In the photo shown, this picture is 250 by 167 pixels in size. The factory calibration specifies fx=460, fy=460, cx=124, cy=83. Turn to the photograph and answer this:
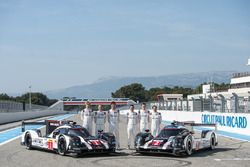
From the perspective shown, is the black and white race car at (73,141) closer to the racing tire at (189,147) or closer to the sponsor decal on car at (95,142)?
the sponsor decal on car at (95,142)

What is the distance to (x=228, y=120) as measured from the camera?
84.1 ft

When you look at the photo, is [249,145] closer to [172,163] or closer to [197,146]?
[197,146]

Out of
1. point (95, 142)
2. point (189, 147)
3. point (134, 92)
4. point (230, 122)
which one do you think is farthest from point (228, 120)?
point (134, 92)

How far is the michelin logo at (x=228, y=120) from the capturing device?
76.8 feet

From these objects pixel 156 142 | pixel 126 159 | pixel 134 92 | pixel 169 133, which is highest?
pixel 134 92

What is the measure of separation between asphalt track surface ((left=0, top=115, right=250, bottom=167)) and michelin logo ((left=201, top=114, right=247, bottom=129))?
7.58 m

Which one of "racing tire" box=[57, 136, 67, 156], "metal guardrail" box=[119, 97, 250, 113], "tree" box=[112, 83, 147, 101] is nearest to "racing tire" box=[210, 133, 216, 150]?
"racing tire" box=[57, 136, 67, 156]

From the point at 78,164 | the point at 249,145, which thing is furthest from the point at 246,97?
the point at 78,164

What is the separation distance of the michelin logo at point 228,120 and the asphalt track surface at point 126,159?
758 centimetres

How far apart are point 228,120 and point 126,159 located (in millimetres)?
13548

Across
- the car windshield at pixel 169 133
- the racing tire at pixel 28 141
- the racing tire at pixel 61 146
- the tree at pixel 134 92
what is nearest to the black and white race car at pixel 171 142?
the car windshield at pixel 169 133

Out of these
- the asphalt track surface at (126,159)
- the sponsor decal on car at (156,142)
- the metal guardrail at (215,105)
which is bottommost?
the asphalt track surface at (126,159)

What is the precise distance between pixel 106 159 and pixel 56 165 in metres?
1.84

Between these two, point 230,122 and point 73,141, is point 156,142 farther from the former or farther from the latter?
point 230,122
